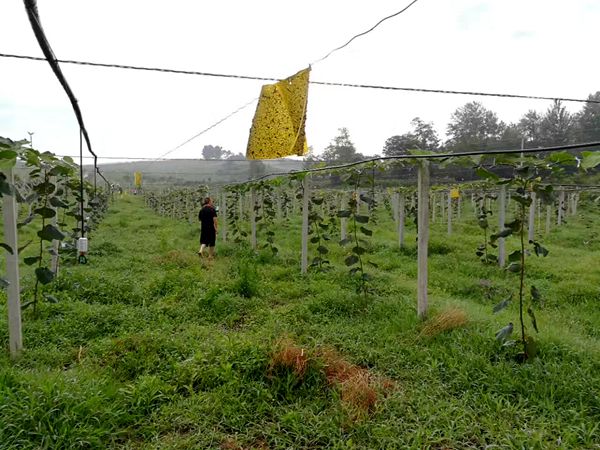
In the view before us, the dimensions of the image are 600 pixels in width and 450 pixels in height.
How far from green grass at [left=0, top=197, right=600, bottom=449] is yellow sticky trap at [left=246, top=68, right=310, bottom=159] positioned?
1483 millimetres

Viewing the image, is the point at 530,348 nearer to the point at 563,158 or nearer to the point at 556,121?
the point at 563,158

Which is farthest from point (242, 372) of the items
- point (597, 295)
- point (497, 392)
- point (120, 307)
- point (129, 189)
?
point (129, 189)

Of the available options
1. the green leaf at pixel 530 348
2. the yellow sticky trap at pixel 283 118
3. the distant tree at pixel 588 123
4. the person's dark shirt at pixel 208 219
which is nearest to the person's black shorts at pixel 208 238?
the person's dark shirt at pixel 208 219

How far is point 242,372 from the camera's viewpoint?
2762mm

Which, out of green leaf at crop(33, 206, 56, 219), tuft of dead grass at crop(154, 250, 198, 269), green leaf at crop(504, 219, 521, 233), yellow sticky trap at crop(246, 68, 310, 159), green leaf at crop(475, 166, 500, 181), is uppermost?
yellow sticky trap at crop(246, 68, 310, 159)

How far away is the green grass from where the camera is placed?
7.14ft

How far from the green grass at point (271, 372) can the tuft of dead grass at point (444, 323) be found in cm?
7

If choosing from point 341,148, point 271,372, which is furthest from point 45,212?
point 341,148

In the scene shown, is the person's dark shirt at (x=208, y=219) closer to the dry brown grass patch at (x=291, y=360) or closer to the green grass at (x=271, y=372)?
the green grass at (x=271, y=372)

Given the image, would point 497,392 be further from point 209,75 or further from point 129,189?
point 129,189

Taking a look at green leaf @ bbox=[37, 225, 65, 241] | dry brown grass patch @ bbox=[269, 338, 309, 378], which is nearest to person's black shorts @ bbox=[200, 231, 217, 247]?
green leaf @ bbox=[37, 225, 65, 241]

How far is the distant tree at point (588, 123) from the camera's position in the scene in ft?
80.9

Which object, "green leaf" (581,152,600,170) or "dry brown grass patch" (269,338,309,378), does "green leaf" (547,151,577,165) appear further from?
"dry brown grass patch" (269,338,309,378)

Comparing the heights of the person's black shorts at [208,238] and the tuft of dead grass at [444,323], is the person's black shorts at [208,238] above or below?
above
